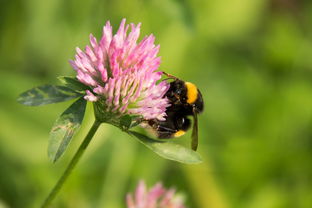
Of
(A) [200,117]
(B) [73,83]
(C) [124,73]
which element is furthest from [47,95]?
(A) [200,117]

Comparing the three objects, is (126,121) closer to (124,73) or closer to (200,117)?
(124,73)

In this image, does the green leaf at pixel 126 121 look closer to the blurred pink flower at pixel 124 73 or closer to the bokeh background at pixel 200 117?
the blurred pink flower at pixel 124 73

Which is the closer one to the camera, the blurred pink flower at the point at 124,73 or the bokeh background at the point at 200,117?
the blurred pink flower at the point at 124,73

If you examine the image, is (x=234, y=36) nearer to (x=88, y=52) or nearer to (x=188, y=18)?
(x=188, y=18)

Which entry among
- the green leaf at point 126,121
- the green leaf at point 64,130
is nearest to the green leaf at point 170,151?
the green leaf at point 126,121

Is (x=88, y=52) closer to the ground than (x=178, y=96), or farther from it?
farther from it

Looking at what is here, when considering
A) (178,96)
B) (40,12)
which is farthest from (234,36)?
(178,96)
